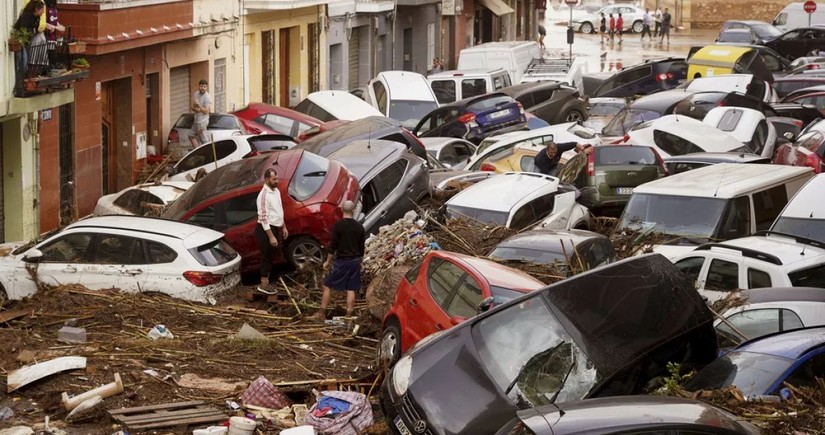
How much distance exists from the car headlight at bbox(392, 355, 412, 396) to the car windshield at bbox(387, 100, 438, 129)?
22.2 metres

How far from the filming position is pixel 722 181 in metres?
18.9

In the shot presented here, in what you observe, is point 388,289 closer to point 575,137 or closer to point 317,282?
point 317,282

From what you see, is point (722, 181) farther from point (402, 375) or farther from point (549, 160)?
point (402, 375)

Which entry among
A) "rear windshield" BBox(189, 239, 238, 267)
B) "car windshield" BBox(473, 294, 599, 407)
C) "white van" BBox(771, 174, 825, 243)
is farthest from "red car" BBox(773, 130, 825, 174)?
"car windshield" BBox(473, 294, 599, 407)

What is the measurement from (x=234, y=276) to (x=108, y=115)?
38.9 ft

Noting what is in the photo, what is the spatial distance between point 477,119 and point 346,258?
14130mm

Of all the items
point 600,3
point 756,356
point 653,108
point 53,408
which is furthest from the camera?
point 600,3

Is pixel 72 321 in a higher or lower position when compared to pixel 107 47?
lower

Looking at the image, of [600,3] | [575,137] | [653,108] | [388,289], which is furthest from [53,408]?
[600,3]

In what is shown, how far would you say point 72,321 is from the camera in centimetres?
1536

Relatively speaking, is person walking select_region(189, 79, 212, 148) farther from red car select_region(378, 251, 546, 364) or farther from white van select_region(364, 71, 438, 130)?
red car select_region(378, 251, 546, 364)

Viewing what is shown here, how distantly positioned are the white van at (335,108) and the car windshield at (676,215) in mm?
12585

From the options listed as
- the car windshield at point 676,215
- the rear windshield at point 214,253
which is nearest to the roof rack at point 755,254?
the car windshield at point 676,215

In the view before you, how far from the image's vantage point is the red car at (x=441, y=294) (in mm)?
12477
